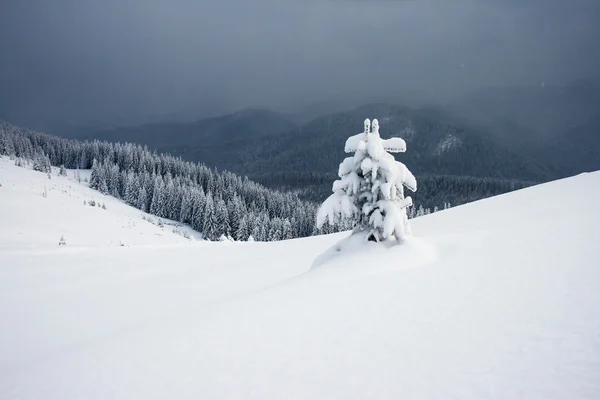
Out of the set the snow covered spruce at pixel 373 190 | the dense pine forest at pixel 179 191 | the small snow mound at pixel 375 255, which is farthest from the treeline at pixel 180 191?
the snow covered spruce at pixel 373 190

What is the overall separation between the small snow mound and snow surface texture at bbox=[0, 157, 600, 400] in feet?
0.24

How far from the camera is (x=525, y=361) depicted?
4.15 metres

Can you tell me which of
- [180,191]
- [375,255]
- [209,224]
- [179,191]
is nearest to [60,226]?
[375,255]

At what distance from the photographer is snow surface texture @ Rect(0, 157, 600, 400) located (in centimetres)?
422

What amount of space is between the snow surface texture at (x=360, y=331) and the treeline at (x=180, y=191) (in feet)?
217

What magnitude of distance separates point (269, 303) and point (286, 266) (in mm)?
7794

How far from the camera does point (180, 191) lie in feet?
301

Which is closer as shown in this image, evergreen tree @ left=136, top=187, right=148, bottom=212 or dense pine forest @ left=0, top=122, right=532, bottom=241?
dense pine forest @ left=0, top=122, right=532, bottom=241

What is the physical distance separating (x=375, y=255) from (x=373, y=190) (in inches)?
85.5

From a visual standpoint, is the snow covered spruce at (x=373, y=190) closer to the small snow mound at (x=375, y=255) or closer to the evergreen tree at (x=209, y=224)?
the small snow mound at (x=375, y=255)

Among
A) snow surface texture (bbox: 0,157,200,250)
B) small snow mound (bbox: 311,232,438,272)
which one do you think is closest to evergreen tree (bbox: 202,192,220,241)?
snow surface texture (bbox: 0,157,200,250)

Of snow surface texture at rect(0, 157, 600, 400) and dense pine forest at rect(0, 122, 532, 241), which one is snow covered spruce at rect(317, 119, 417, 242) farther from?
dense pine forest at rect(0, 122, 532, 241)

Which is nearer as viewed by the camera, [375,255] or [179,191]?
[375,255]

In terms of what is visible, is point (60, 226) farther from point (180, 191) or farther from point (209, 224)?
point (180, 191)
